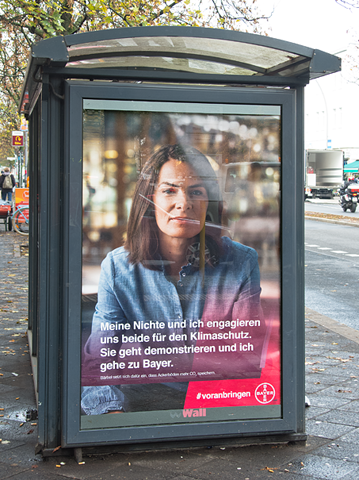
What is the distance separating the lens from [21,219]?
18.4m

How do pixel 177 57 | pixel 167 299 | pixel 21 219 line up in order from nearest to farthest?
pixel 167 299 < pixel 177 57 < pixel 21 219

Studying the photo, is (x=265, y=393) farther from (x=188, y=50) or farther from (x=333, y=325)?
(x=333, y=325)

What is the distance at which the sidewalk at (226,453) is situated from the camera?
3291 mm

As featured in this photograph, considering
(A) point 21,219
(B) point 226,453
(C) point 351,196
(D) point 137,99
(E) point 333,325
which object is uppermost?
(C) point 351,196

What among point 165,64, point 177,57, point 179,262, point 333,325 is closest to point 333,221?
point 333,325

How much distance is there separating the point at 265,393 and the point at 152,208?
130 centimetres

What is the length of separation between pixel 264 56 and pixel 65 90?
1.16 meters

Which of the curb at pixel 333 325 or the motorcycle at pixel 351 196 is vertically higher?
the motorcycle at pixel 351 196

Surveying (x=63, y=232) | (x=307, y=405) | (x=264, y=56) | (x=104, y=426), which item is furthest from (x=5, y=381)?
(x=264, y=56)

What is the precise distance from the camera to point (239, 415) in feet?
11.8

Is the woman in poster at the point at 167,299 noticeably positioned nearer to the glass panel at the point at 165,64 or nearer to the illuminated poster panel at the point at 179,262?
the illuminated poster panel at the point at 179,262

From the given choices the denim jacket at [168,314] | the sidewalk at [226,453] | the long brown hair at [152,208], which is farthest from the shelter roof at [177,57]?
the sidewalk at [226,453]

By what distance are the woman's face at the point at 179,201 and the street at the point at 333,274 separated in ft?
15.0

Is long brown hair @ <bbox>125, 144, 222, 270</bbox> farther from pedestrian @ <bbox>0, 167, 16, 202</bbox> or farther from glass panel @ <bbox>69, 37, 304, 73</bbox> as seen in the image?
pedestrian @ <bbox>0, 167, 16, 202</bbox>
